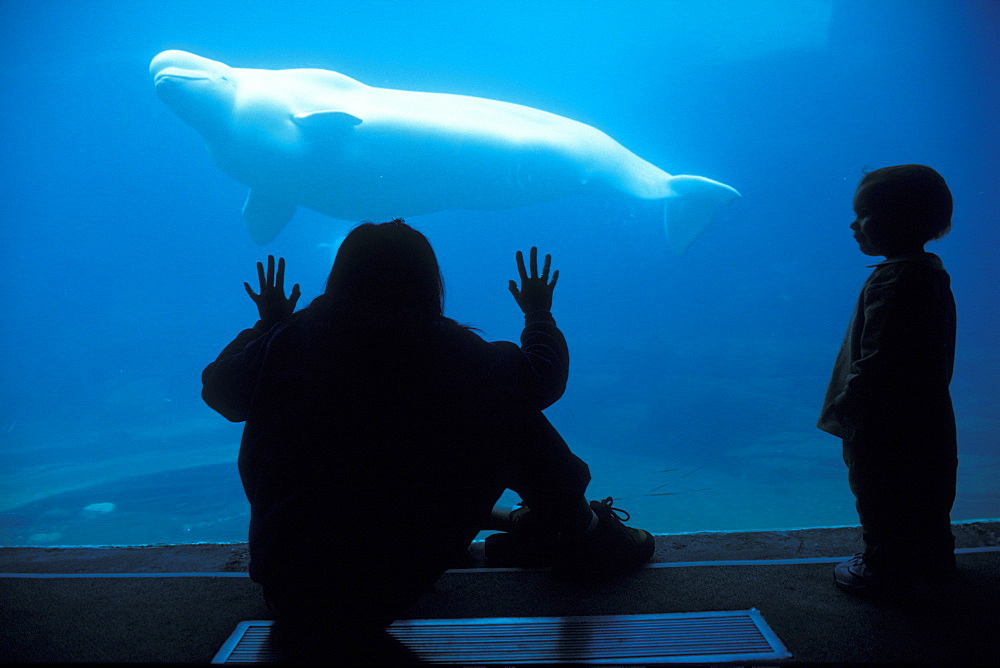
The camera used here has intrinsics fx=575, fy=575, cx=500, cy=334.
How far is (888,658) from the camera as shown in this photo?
1316 mm

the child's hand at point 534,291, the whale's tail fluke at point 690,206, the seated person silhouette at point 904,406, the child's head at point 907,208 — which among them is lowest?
the seated person silhouette at point 904,406

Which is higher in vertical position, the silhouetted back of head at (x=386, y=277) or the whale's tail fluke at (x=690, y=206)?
the whale's tail fluke at (x=690, y=206)

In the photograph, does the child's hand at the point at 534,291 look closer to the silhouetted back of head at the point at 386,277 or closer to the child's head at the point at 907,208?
the silhouetted back of head at the point at 386,277

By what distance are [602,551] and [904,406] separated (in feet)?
3.15

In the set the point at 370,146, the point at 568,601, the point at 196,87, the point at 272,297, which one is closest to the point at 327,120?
the point at 370,146

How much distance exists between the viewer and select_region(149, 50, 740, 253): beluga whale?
20.2ft

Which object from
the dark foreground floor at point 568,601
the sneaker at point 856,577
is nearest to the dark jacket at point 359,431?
the dark foreground floor at point 568,601

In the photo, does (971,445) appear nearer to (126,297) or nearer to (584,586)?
(584,586)

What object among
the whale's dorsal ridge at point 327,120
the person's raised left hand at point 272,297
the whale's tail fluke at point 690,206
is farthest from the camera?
the whale's tail fluke at point 690,206

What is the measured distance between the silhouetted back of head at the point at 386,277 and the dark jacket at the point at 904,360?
1.23m

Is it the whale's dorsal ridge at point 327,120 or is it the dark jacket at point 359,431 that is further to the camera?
the whale's dorsal ridge at point 327,120

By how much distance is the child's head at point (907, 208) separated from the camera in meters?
1.70

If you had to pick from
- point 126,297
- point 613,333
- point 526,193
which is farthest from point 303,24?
point 126,297

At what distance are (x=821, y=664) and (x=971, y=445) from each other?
34.7 feet
